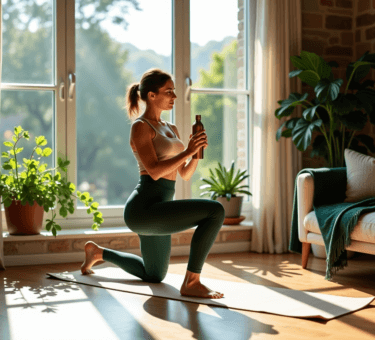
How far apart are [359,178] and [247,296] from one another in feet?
4.53

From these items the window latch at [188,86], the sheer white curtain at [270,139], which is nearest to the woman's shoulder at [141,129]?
the window latch at [188,86]

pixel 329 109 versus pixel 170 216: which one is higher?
pixel 329 109

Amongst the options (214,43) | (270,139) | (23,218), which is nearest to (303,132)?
(270,139)

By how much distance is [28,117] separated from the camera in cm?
426

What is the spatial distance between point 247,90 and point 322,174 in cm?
140

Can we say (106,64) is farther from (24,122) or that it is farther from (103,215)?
(103,215)

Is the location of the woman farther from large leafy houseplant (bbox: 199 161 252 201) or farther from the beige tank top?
large leafy houseplant (bbox: 199 161 252 201)

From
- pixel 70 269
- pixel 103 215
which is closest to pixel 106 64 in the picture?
pixel 103 215

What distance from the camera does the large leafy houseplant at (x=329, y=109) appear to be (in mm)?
4156

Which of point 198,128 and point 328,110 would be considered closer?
point 198,128

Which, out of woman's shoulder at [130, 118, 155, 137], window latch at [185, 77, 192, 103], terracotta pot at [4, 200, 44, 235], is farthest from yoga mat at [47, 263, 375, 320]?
window latch at [185, 77, 192, 103]

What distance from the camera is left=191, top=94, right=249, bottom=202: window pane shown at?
479cm

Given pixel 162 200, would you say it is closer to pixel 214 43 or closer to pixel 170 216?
pixel 170 216

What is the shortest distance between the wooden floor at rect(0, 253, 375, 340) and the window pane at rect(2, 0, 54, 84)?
1.61 metres
